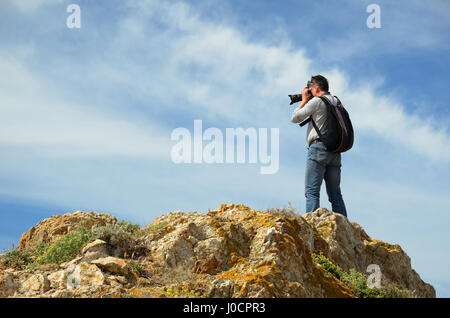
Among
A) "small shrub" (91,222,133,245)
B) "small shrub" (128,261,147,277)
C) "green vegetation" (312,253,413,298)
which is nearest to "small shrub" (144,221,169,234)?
Result: "small shrub" (91,222,133,245)

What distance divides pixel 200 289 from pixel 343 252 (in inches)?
193

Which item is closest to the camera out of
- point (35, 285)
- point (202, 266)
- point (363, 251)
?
point (35, 285)

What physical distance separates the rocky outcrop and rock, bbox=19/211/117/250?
1782mm

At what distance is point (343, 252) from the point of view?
1059 centimetres

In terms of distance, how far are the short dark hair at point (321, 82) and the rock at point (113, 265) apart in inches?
299

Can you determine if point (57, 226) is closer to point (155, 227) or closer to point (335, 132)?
point (155, 227)

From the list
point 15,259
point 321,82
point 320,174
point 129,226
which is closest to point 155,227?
point 129,226

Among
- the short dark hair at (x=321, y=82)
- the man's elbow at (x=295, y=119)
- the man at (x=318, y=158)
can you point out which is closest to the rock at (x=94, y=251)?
the man at (x=318, y=158)

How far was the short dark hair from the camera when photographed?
1249cm

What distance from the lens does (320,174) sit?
11891 mm

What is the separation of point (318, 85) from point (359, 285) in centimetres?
588

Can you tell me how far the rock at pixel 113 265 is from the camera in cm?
734
